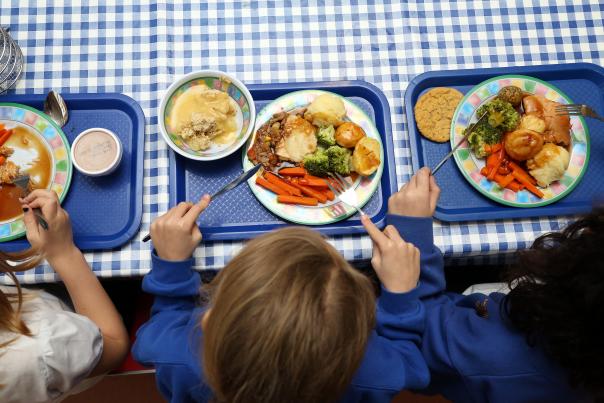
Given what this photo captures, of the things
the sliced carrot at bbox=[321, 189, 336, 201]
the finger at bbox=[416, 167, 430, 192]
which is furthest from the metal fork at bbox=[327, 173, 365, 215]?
the finger at bbox=[416, 167, 430, 192]

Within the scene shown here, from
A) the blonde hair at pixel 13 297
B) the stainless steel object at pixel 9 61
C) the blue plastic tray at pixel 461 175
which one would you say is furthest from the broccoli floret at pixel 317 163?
the stainless steel object at pixel 9 61

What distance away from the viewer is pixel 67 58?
5.62 ft

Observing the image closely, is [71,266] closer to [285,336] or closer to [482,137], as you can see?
[285,336]

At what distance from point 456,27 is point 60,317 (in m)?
1.74

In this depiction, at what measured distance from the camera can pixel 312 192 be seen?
5.20ft

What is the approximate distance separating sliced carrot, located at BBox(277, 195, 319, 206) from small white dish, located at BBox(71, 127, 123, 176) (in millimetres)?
570

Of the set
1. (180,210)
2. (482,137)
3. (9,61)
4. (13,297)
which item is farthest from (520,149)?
(9,61)

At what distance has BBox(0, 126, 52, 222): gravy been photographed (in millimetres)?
1533

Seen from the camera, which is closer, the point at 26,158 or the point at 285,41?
the point at 26,158

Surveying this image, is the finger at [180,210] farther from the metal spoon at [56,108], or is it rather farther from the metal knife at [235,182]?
the metal spoon at [56,108]

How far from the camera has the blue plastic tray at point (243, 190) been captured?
1594mm

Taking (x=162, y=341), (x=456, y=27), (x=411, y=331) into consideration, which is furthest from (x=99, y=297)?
(x=456, y=27)

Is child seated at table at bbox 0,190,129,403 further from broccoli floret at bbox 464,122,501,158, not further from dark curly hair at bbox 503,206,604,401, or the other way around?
broccoli floret at bbox 464,122,501,158

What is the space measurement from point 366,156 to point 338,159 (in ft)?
0.32
